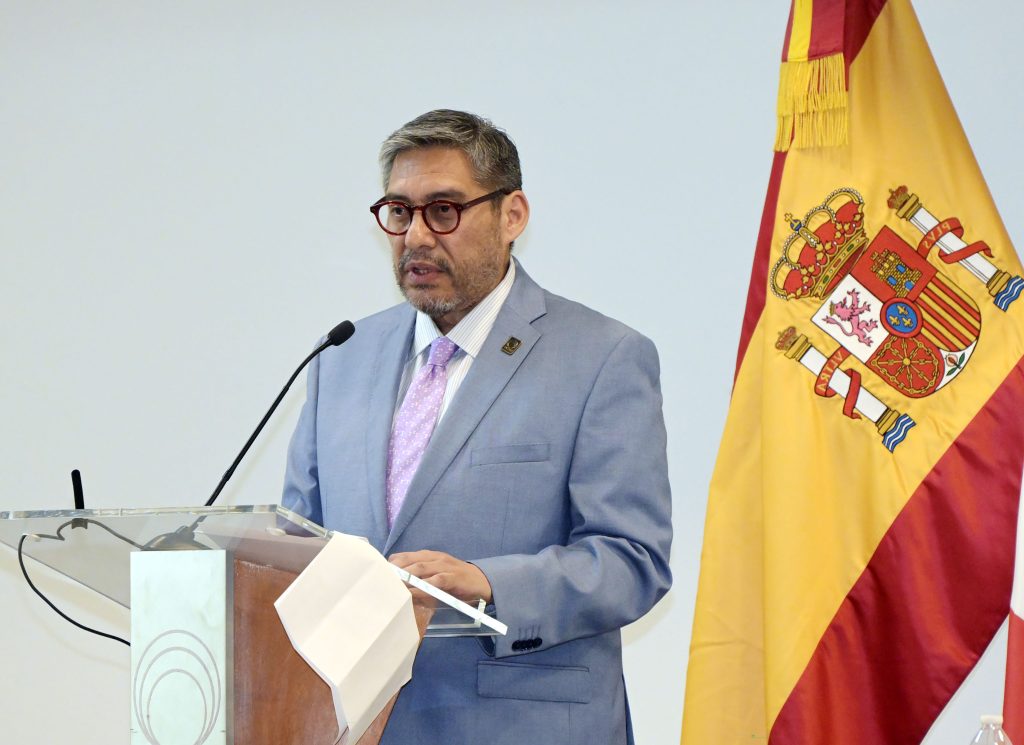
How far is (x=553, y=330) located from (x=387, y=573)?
0.93 meters

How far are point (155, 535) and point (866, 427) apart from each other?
5.67 feet

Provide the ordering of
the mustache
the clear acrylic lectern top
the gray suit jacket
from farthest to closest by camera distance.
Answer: the mustache
the gray suit jacket
the clear acrylic lectern top

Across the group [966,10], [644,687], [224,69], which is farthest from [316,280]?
[966,10]

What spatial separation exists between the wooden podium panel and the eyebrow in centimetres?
104

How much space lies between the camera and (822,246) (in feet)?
8.80

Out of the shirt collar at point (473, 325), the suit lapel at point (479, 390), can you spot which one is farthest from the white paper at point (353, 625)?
the shirt collar at point (473, 325)

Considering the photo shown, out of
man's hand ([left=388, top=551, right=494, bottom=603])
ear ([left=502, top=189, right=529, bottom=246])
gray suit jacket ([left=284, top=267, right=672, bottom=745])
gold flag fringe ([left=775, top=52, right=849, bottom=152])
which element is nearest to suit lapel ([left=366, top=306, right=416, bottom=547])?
gray suit jacket ([left=284, top=267, right=672, bottom=745])

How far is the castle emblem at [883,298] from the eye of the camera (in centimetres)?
258

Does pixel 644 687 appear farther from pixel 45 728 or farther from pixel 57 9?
pixel 57 9

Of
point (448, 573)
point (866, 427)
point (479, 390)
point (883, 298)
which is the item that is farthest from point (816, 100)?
point (448, 573)

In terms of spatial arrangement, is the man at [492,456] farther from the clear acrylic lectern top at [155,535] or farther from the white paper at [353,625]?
the clear acrylic lectern top at [155,535]

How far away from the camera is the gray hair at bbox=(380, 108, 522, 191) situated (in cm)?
238

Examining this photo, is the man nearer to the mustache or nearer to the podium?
the mustache

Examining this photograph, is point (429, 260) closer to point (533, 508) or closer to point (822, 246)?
point (533, 508)
